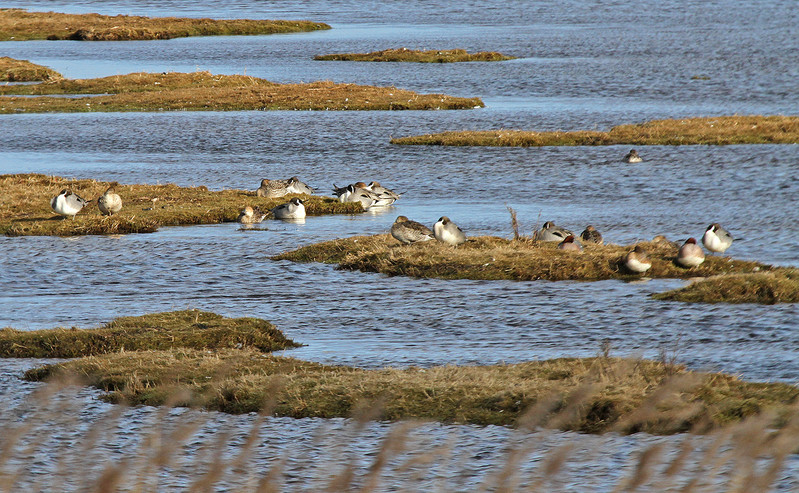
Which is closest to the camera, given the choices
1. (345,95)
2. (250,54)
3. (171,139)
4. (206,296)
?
(206,296)

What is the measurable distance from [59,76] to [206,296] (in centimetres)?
5526

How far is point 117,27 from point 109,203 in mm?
95768

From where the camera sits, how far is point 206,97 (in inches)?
2413

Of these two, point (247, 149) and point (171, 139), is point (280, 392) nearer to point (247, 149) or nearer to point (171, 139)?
point (247, 149)

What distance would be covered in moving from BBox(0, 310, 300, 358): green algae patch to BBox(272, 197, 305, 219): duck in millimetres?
12406

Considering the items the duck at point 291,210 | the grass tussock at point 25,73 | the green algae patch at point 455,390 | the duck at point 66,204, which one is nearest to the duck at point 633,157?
the duck at point 291,210

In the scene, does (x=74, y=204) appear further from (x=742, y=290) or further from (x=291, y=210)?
(x=742, y=290)

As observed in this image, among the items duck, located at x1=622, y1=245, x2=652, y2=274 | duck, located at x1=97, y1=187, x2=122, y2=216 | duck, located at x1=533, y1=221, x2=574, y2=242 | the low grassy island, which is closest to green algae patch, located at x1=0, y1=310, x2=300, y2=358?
the low grassy island

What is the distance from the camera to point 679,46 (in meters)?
102

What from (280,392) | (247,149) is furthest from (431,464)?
(247,149)

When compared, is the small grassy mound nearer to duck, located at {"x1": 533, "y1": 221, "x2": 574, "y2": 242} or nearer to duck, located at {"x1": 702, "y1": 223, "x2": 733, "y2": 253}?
duck, located at {"x1": 702, "y1": 223, "x2": 733, "y2": 253}

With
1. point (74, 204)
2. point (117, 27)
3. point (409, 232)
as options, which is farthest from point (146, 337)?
point (117, 27)

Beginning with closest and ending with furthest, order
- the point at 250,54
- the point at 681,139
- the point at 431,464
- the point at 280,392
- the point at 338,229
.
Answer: the point at 431,464
the point at 280,392
the point at 338,229
the point at 681,139
the point at 250,54

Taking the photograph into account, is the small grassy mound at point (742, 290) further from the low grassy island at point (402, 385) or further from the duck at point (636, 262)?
the low grassy island at point (402, 385)
